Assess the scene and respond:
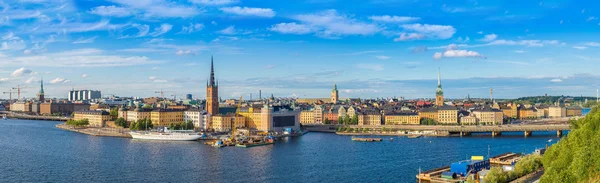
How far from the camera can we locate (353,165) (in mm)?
26391

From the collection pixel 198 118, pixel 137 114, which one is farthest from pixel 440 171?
pixel 137 114

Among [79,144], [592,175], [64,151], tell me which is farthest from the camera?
[79,144]

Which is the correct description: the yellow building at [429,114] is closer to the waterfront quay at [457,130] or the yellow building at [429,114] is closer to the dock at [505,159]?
the waterfront quay at [457,130]

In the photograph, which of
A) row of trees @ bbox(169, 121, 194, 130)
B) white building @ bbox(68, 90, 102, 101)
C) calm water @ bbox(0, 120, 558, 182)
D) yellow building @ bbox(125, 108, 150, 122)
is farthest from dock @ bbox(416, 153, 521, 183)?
white building @ bbox(68, 90, 102, 101)

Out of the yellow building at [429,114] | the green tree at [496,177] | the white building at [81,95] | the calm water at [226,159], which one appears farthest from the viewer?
the white building at [81,95]

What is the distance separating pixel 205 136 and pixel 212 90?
1245 cm

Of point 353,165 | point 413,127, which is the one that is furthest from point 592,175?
point 413,127

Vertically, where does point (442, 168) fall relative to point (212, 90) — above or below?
below

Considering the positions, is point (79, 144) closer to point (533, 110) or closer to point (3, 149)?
point (3, 149)

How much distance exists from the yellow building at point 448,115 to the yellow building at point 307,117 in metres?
13.1

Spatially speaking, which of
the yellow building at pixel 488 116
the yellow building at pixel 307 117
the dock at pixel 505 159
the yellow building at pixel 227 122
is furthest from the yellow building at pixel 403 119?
the dock at pixel 505 159

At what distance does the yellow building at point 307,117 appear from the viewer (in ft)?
208

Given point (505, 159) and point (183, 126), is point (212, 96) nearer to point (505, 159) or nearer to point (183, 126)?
point (183, 126)

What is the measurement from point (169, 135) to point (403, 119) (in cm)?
2593
